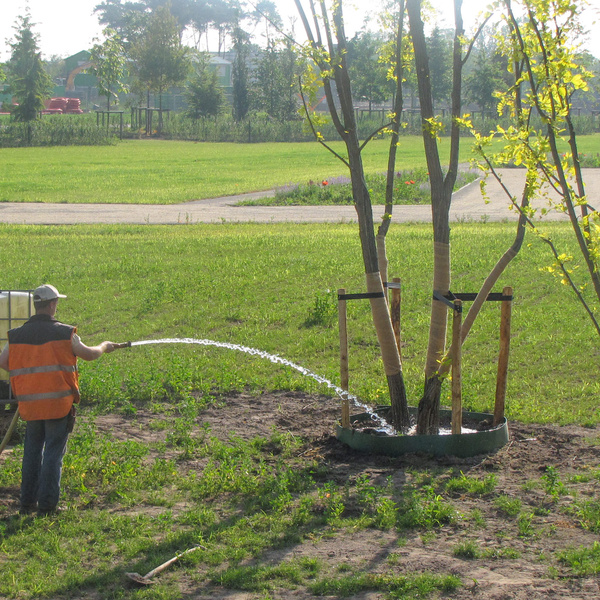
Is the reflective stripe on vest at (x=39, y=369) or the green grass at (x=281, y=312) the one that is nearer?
the reflective stripe on vest at (x=39, y=369)

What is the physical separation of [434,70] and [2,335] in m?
60.3

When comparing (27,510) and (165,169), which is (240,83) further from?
(27,510)

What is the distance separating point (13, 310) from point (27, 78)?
203 ft

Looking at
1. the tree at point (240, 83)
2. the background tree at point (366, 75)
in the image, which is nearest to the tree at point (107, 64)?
the tree at point (240, 83)

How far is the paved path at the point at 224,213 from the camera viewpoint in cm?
2039

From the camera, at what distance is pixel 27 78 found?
62.3 m

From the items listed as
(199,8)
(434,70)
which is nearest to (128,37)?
(199,8)

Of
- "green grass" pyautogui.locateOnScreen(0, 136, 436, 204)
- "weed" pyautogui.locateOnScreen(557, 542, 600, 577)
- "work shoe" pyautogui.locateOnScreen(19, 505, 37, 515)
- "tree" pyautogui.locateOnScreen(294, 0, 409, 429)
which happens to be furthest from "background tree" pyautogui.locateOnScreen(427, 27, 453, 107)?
"weed" pyautogui.locateOnScreen(557, 542, 600, 577)

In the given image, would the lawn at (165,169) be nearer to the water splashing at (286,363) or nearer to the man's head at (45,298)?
the water splashing at (286,363)

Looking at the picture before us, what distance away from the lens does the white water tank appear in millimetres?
6387

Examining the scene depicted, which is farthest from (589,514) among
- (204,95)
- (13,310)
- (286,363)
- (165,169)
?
(204,95)

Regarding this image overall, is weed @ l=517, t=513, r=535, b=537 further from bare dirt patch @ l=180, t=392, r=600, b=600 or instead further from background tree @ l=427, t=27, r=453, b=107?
background tree @ l=427, t=27, r=453, b=107

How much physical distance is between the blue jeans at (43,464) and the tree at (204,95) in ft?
215

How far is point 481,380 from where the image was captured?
7.92 m
